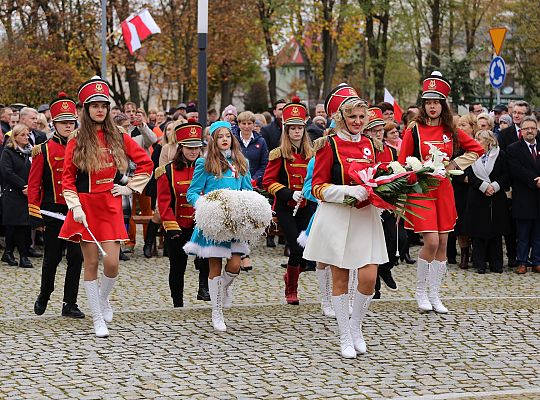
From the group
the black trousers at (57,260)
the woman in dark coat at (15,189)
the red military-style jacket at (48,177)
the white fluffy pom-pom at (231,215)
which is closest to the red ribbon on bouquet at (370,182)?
the white fluffy pom-pom at (231,215)

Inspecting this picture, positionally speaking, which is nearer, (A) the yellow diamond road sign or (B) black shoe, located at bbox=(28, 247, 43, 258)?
(B) black shoe, located at bbox=(28, 247, 43, 258)

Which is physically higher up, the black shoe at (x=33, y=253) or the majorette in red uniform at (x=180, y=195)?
the majorette in red uniform at (x=180, y=195)

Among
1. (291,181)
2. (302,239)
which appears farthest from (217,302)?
(291,181)

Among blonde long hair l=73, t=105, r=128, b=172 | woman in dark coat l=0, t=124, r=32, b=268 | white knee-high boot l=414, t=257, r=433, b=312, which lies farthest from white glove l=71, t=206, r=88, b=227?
woman in dark coat l=0, t=124, r=32, b=268

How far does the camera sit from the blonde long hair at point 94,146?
9508 mm

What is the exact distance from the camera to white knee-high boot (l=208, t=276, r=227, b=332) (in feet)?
32.3

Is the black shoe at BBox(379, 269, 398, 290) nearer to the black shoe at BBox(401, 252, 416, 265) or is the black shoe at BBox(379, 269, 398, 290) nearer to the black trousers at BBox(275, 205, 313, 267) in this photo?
the black trousers at BBox(275, 205, 313, 267)

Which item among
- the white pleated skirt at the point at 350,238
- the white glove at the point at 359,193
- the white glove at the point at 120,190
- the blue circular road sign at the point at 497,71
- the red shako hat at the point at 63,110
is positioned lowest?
the white pleated skirt at the point at 350,238

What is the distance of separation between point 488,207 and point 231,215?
599cm

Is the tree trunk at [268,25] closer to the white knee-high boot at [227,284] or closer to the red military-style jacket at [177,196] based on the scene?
the red military-style jacket at [177,196]

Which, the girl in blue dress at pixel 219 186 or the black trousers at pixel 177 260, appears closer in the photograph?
the girl in blue dress at pixel 219 186

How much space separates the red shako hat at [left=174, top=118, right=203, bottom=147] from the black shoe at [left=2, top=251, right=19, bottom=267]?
196 inches

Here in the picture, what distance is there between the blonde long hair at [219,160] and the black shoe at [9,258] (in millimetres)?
5767

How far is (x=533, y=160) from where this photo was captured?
47.9 ft
